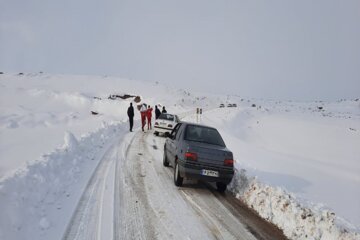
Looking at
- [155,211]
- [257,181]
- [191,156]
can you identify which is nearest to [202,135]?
[191,156]

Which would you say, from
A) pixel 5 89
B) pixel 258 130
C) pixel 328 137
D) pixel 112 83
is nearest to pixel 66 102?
pixel 5 89

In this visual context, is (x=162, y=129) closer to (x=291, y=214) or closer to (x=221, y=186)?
(x=221, y=186)

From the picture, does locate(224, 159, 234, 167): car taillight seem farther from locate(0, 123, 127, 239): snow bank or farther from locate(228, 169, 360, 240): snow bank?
locate(0, 123, 127, 239): snow bank

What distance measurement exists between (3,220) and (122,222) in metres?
1.92

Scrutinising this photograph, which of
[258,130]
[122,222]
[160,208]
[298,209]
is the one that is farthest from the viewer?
[258,130]

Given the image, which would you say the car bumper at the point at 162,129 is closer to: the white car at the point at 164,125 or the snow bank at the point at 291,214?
the white car at the point at 164,125

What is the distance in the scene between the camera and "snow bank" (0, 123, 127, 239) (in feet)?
15.6

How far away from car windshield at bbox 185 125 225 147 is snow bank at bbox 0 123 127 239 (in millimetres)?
3060

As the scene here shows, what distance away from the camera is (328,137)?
22797 mm

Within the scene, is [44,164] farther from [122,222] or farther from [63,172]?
[122,222]

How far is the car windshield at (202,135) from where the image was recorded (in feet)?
29.7

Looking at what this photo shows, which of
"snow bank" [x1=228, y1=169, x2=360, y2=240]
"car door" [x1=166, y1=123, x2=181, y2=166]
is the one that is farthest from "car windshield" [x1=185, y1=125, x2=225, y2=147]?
"snow bank" [x1=228, y1=169, x2=360, y2=240]

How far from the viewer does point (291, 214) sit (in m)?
6.12

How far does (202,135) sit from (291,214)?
373 centimetres
